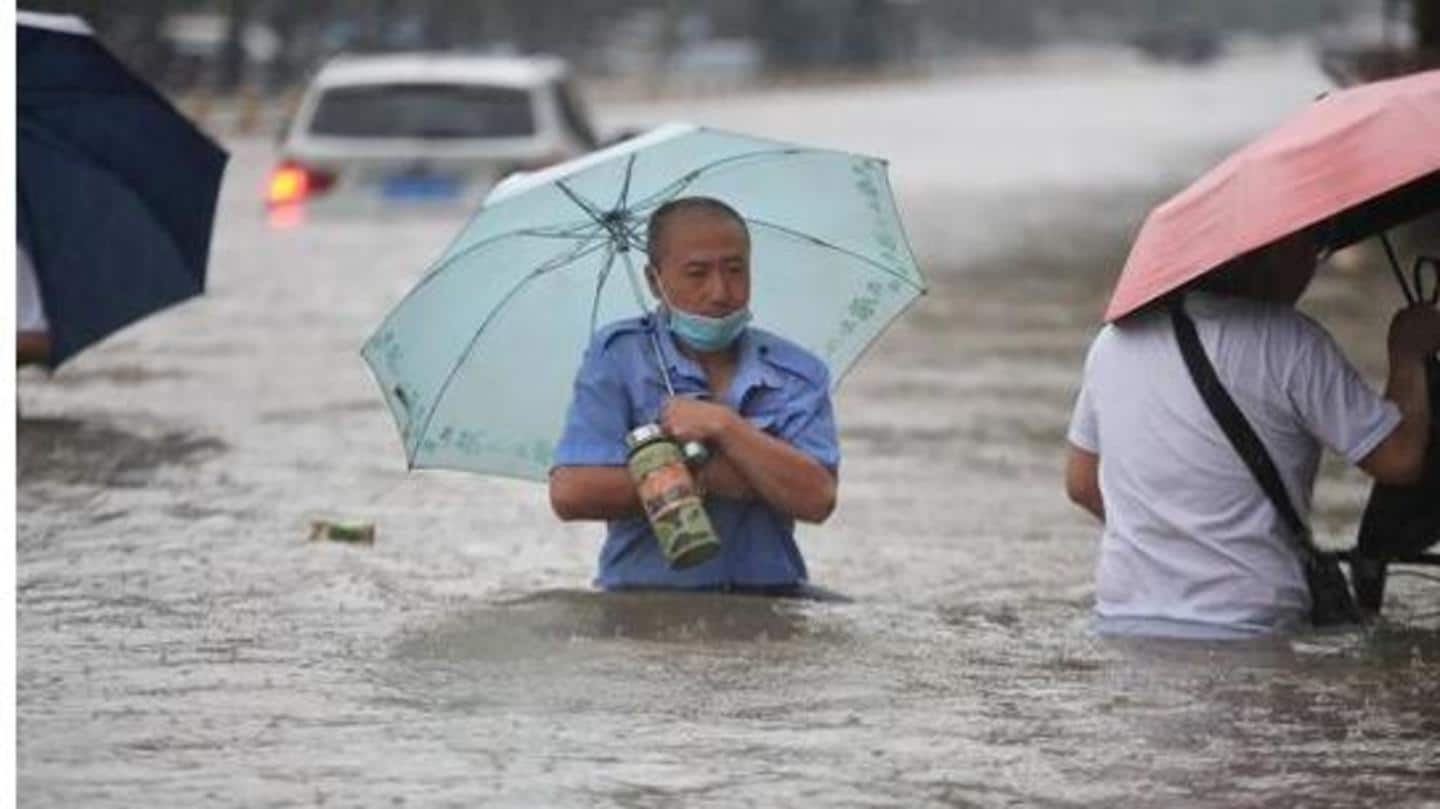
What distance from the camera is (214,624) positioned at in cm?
932

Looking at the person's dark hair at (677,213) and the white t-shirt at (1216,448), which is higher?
the person's dark hair at (677,213)

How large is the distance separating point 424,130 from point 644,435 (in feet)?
50.7

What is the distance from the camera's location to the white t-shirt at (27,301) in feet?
43.8

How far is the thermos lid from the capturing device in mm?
8375

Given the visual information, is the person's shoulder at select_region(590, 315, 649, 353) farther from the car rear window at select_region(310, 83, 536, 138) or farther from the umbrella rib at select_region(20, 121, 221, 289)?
the car rear window at select_region(310, 83, 536, 138)

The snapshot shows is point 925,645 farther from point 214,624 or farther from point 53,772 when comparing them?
point 53,772

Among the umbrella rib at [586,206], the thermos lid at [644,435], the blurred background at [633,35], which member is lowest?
the blurred background at [633,35]

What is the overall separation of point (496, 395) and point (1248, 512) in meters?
1.96

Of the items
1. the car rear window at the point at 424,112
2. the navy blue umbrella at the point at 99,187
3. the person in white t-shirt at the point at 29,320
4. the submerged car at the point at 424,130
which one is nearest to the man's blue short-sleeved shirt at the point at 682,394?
the navy blue umbrella at the point at 99,187

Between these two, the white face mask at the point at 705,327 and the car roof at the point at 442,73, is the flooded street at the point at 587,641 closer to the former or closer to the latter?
the white face mask at the point at 705,327

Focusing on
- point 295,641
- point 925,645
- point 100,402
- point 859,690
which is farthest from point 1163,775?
point 100,402

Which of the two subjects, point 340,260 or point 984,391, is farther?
point 340,260

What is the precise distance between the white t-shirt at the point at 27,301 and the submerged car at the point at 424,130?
29.9 feet

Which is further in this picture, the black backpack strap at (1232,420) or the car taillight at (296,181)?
the car taillight at (296,181)
